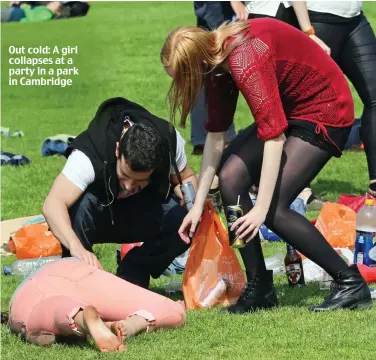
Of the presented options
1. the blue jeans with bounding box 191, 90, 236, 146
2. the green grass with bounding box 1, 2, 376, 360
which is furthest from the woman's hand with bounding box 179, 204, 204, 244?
the blue jeans with bounding box 191, 90, 236, 146

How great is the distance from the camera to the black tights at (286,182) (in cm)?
515

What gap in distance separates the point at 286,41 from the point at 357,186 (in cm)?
415

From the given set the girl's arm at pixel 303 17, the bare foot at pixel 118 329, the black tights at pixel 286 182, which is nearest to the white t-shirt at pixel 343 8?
the girl's arm at pixel 303 17

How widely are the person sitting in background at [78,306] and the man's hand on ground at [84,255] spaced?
0.09 meters

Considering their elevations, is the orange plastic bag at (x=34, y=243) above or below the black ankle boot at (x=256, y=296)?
below

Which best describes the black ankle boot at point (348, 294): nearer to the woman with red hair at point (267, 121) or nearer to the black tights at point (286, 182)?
the woman with red hair at point (267, 121)

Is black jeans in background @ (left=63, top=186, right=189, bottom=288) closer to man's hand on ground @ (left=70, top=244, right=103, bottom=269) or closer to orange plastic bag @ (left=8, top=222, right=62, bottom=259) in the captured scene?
man's hand on ground @ (left=70, top=244, right=103, bottom=269)

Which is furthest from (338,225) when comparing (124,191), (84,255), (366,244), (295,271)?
(84,255)

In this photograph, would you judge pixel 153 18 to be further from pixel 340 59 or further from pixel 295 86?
pixel 295 86

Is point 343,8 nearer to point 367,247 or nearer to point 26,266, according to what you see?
point 367,247

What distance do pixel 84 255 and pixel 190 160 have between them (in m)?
5.01

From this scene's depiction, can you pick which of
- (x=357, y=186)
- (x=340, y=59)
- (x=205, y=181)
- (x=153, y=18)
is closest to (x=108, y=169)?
(x=205, y=181)

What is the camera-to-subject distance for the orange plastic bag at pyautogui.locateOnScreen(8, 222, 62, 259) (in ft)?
23.1

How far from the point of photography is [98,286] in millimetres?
4945
